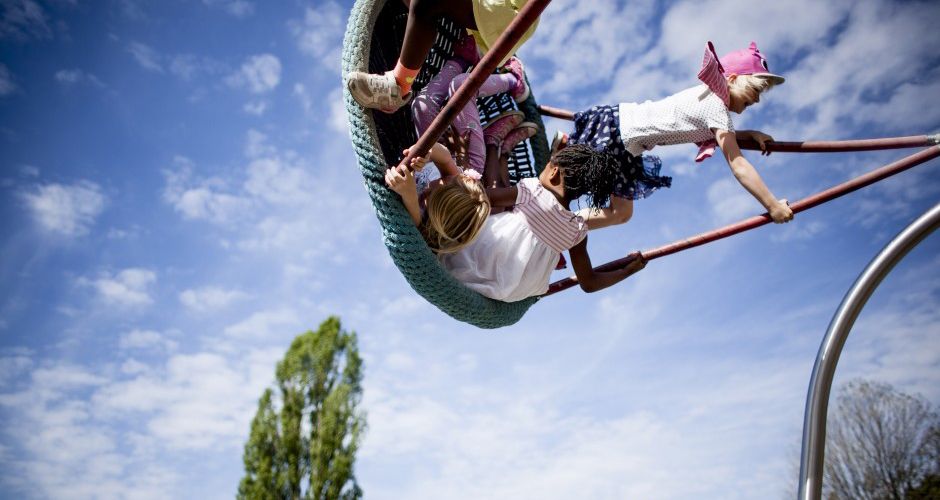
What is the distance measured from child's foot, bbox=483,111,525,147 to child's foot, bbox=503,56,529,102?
17cm

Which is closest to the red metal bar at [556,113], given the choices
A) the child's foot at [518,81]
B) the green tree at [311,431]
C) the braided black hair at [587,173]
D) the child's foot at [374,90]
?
the child's foot at [518,81]

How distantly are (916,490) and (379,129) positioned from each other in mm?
11885

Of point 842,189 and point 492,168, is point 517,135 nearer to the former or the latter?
point 492,168

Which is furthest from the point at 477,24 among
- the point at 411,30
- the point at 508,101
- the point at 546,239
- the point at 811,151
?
the point at 811,151

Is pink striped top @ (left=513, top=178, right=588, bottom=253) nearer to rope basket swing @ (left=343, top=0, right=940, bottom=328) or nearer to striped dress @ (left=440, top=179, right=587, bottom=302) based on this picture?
striped dress @ (left=440, top=179, right=587, bottom=302)

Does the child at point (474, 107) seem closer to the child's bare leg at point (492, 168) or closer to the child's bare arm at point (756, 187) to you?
the child's bare leg at point (492, 168)

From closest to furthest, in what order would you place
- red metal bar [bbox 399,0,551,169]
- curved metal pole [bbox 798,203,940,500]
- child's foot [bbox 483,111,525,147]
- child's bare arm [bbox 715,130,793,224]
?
red metal bar [bbox 399,0,551,169]
curved metal pole [bbox 798,203,940,500]
child's bare arm [bbox 715,130,793,224]
child's foot [bbox 483,111,525,147]

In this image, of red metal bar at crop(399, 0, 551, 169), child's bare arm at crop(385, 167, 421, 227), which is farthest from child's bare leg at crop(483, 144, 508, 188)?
red metal bar at crop(399, 0, 551, 169)

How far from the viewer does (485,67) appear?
113 cm

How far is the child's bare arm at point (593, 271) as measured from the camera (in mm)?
2150

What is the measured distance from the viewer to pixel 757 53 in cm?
206

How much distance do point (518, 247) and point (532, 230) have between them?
0.24 ft

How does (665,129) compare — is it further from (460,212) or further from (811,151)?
(460,212)

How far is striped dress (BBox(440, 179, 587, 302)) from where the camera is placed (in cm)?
191
